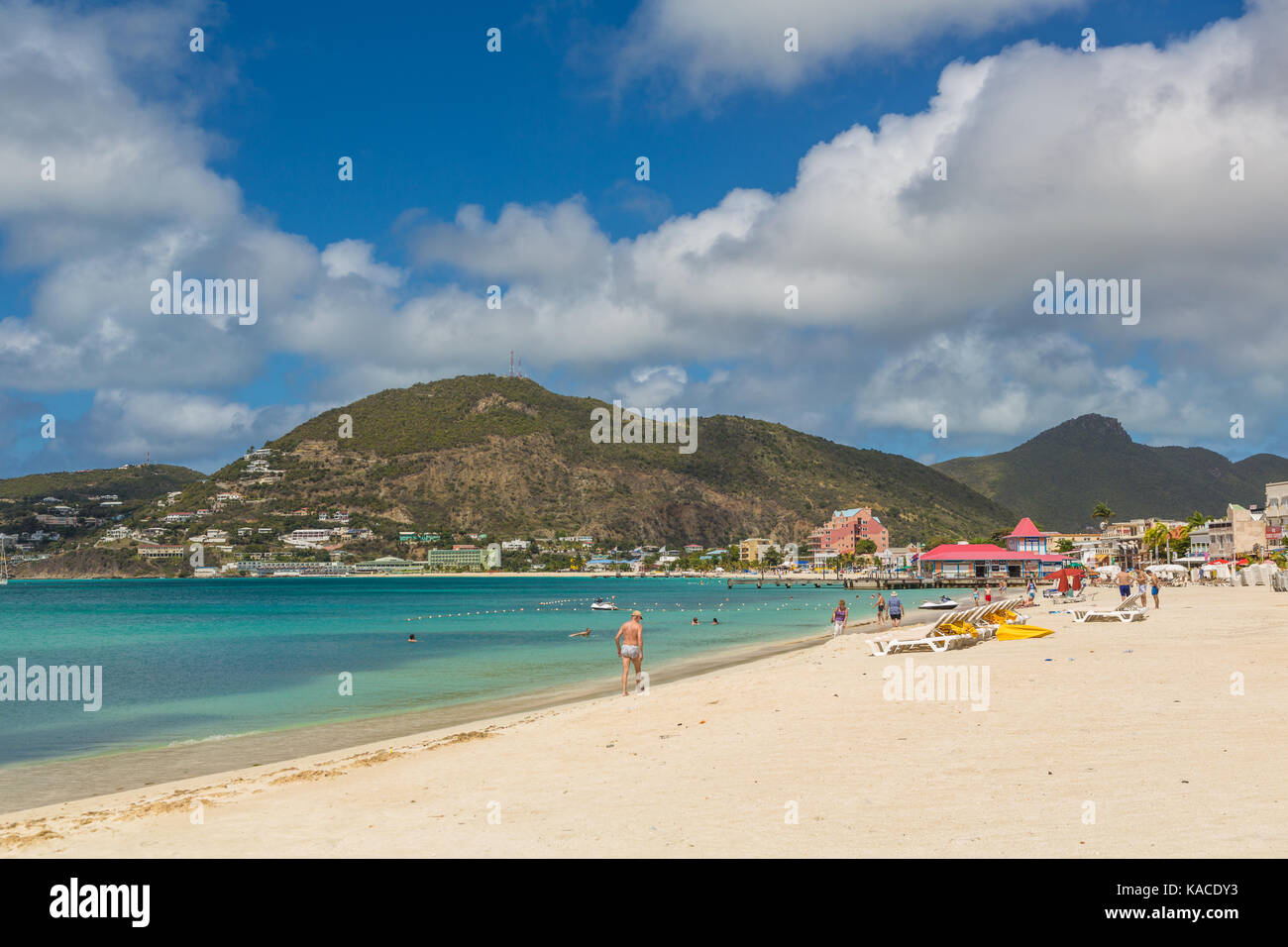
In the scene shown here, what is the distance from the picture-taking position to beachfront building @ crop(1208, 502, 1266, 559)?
349 ft

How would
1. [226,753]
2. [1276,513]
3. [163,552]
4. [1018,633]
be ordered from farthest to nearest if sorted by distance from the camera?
[163,552]
[1276,513]
[1018,633]
[226,753]

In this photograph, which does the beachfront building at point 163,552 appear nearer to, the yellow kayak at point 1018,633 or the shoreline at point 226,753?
the shoreline at point 226,753

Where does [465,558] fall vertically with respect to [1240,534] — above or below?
below

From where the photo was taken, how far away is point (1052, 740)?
9.58m

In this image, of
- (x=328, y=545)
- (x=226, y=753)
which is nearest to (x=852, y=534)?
(x=328, y=545)

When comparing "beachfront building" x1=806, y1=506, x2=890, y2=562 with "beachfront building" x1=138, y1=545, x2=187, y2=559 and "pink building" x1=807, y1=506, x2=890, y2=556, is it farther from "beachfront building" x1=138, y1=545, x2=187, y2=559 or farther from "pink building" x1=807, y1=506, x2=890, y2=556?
"beachfront building" x1=138, y1=545, x2=187, y2=559

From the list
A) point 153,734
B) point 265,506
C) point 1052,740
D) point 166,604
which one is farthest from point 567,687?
point 265,506

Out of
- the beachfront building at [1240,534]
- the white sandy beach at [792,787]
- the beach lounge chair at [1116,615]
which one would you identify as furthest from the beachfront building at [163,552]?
the white sandy beach at [792,787]

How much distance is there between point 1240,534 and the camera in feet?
357

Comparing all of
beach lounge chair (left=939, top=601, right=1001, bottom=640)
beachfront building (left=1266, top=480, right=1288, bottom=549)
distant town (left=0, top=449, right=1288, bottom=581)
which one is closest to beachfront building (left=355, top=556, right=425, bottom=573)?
distant town (left=0, top=449, right=1288, bottom=581)

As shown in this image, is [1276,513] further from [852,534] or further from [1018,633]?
[1018,633]

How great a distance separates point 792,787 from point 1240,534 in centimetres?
12397
